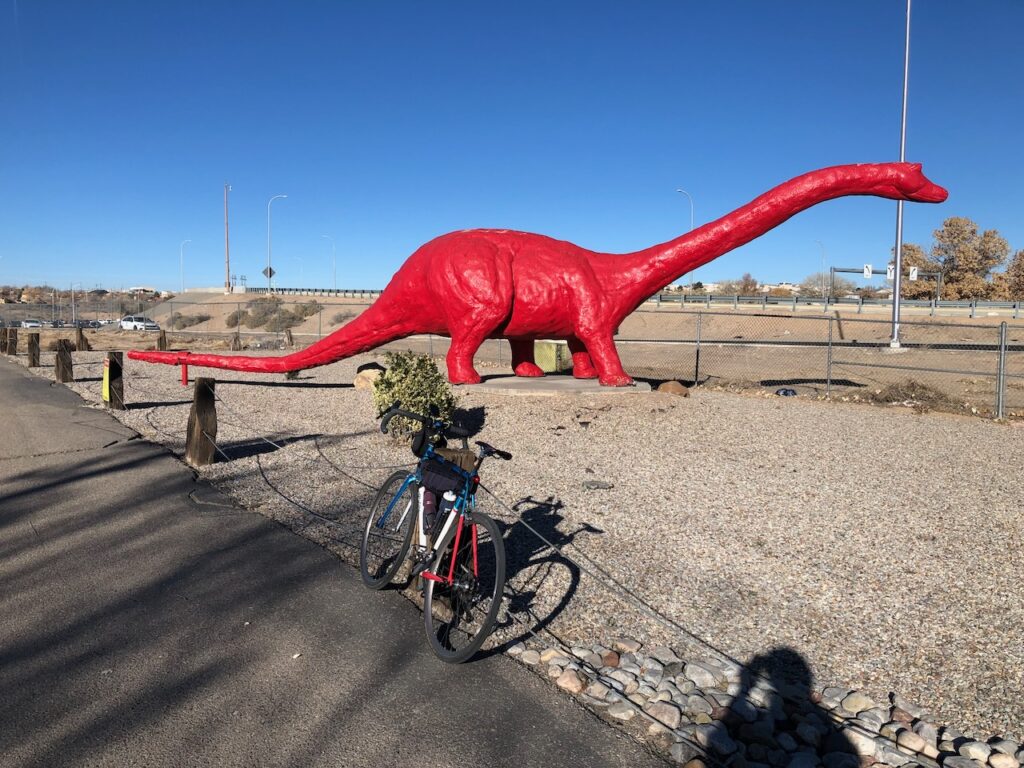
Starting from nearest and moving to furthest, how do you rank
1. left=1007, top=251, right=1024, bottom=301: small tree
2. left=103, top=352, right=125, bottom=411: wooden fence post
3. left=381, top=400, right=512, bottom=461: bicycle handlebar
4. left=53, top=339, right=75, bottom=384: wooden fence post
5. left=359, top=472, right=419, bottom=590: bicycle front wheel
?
left=381, top=400, right=512, bottom=461: bicycle handlebar, left=359, top=472, right=419, bottom=590: bicycle front wheel, left=103, top=352, right=125, bottom=411: wooden fence post, left=53, top=339, right=75, bottom=384: wooden fence post, left=1007, top=251, right=1024, bottom=301: small tree

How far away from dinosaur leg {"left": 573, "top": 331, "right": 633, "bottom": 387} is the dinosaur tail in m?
2.68

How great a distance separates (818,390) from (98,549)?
41.6 feet

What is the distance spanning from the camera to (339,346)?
35.8 feet

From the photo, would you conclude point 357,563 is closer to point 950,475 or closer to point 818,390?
point 950,475

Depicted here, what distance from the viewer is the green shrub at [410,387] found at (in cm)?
845

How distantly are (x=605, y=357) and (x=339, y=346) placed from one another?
3961 mm

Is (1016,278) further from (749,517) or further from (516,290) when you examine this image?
(749,517)

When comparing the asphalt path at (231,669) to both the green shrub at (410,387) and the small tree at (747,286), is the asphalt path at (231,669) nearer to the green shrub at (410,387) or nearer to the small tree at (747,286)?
the green shrub at (410,387)

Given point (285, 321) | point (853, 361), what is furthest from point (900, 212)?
point (285, 321)

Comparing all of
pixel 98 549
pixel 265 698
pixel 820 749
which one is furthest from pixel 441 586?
pixel 98 549

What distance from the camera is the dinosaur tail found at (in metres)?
10.9

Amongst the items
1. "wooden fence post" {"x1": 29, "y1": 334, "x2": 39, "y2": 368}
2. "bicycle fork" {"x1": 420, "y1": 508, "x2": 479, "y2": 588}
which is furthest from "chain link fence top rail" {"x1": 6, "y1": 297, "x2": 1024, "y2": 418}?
"bicycle fork" {"x1": 420, "y1": 508, "x2": 479, "y2": 588}

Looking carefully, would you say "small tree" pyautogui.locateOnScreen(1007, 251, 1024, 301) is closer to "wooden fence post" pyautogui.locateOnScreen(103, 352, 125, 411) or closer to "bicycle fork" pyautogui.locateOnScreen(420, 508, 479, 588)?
"wooden fence post" pyautogui.locateOnScreen(103, 352, 125, 411)

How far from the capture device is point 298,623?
3.73m
